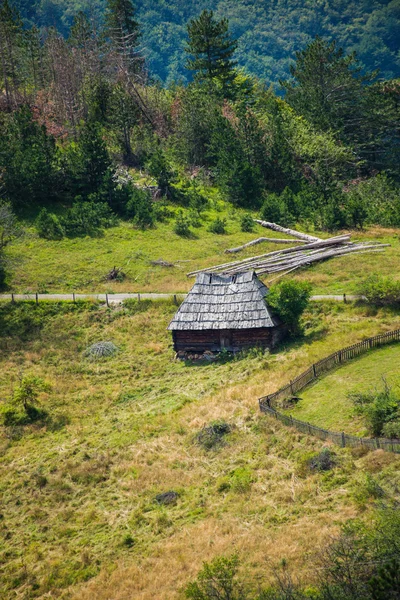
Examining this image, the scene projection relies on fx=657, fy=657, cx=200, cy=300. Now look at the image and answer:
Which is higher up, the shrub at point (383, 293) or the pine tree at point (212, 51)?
the pine tree at point (212, 51)

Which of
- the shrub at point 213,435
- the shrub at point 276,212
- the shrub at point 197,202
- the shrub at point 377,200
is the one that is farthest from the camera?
the shrub at point 197,202

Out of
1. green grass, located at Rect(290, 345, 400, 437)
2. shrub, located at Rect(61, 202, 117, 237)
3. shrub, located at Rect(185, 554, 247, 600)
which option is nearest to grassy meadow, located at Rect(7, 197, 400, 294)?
shrub, located at Rect(61, 202, 117, 237)

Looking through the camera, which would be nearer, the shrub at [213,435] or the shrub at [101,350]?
the shrub at [213,435]

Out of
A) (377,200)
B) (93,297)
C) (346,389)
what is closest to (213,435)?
(346,389)

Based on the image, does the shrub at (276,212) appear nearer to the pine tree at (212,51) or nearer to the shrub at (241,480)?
the pine tree at (212,51)

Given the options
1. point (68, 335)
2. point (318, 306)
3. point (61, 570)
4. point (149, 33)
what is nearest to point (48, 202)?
point (68, 335)

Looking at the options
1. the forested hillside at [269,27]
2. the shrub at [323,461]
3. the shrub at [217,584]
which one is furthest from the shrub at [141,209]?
the forested hillside at [269,27]

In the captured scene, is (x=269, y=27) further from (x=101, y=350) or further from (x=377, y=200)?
(x=101, y=350)
